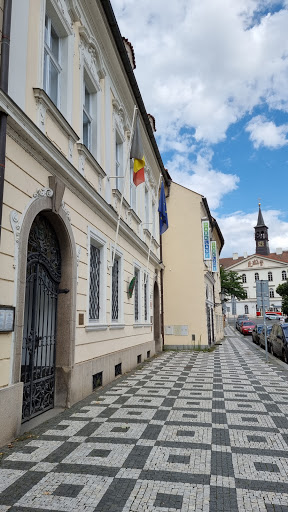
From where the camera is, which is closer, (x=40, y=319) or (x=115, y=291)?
(x=40, y=319)

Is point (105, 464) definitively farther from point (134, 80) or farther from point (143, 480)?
point (134, 80)

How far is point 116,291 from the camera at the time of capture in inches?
425

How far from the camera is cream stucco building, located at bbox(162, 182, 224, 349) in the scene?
18.9m

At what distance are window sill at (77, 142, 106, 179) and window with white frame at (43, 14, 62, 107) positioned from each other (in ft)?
2.98

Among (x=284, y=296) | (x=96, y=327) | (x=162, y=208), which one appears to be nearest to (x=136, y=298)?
(x=162, y=208)

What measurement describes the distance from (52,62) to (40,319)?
4821 mm

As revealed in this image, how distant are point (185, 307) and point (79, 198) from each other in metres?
12.5

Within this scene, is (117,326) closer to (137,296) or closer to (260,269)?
(137,296)

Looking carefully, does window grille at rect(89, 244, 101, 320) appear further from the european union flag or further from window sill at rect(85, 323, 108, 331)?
the european union flag

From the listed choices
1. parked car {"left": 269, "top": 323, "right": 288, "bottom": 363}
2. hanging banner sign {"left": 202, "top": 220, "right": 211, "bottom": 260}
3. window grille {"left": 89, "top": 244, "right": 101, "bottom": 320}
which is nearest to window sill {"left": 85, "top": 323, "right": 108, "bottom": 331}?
window grille {"left": 89, "top": 244, "right": 101, "bottom": 320}

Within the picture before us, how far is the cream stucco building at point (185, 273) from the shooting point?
1891cm

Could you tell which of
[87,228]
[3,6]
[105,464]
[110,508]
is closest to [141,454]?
[105,464]

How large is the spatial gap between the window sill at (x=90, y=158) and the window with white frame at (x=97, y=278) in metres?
1.50

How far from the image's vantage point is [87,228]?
26.9 feet
